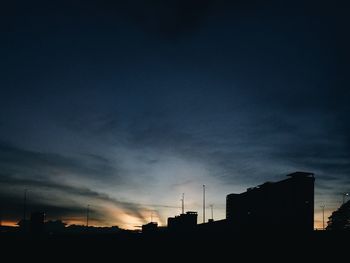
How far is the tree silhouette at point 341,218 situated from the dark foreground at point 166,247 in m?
86.0

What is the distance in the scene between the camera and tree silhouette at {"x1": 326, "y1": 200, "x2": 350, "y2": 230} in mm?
94706

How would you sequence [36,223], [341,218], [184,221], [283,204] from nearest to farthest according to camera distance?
1. [36,223]
2. [184,221]
3. [283,204]
4. [341,218]

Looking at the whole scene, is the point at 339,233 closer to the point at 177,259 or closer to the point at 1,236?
the point at 177,259

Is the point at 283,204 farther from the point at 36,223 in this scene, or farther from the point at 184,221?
the point at 36,223

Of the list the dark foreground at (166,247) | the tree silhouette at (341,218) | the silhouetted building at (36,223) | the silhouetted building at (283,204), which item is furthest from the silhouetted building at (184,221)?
the tree silhouette at (341,218)

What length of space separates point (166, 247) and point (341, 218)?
91495 mm

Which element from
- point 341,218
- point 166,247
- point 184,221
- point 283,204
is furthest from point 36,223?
point 341,218

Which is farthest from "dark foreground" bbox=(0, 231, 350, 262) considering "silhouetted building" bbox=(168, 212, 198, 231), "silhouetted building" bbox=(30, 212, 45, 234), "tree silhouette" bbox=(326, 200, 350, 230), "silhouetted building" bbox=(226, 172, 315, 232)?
"tree silhouette" bbox=(326, 200, 350, 230)

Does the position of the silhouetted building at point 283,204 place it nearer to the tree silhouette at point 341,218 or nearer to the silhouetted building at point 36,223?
the silhouetted building at point 36,223

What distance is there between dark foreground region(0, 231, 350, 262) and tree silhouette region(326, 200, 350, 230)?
282ft

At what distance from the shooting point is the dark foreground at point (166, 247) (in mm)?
17312

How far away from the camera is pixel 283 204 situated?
4856 cm

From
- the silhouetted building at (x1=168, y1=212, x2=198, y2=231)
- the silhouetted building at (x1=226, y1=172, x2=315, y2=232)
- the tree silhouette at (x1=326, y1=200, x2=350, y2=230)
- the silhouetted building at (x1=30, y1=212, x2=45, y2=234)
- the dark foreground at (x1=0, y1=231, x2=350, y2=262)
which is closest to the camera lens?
the dark foreground at (x1=0, y1=231, x2=350, y2=262)

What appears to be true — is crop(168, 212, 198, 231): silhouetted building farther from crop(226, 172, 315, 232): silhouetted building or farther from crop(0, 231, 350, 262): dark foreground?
crop(0, 231, 350, 262): dark foreground
